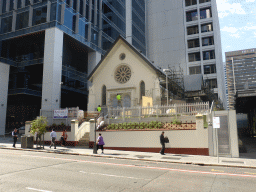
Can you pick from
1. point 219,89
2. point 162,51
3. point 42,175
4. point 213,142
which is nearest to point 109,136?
point 213,142

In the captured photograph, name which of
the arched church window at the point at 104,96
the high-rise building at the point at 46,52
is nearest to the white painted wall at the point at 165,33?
the high-rise building at the point at 46,52

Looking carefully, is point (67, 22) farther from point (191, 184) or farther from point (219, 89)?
point (219, 89)

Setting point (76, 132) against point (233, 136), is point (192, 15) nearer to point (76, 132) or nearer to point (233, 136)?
point (76, 132)

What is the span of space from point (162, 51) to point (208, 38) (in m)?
13.7

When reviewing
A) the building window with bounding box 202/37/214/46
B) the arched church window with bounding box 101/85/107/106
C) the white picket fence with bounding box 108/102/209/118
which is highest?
the building window with bounding box 202/37/214/46

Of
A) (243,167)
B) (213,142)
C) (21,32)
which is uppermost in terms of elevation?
(21,32)

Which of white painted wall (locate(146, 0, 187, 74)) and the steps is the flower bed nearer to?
the steps

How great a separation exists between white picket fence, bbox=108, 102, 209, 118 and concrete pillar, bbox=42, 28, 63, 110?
15.7 meters

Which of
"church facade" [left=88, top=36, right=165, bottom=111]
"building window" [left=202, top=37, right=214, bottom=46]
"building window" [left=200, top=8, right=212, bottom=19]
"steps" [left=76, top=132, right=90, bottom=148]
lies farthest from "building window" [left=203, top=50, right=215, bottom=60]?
"steps" [left=76, top=132, right=90, bottom=148]

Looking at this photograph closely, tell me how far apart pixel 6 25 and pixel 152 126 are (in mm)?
35232

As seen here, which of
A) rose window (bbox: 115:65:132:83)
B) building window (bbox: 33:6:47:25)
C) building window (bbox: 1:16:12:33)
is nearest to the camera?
rose window (bbox: 115:65:132:83)

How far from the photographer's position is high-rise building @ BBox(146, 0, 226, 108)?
5619cm

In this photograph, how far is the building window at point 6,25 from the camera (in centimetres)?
3884

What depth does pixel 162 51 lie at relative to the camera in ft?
215
